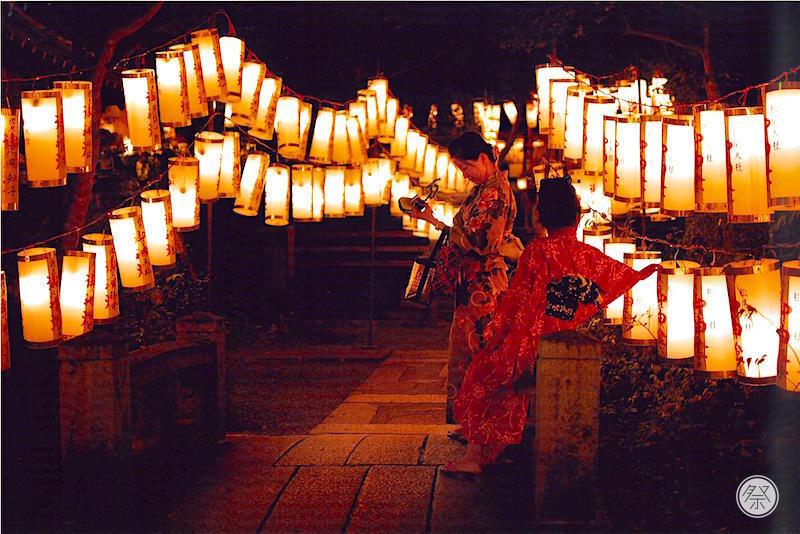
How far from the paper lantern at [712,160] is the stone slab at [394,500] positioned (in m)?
2.76

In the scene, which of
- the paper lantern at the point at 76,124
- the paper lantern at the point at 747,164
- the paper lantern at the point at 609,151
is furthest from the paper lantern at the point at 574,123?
the paper lantern at the point at 76,124

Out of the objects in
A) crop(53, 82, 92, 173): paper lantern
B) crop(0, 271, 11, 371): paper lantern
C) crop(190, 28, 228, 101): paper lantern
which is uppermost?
crop(190, 28, 228, 101): paper lantern

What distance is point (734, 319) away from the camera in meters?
5.71

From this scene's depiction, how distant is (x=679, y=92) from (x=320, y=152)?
5.48 metres

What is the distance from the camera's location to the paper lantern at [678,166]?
19.6 ft

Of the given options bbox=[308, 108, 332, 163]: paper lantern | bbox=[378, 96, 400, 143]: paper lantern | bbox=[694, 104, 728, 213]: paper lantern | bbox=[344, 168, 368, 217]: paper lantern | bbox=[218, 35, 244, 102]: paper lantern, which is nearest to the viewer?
bbox=[694, 104, 728, 213]: paper lantern

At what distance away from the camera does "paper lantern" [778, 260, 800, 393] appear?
17.4 feet

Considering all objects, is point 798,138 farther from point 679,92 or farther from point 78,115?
point 679,92

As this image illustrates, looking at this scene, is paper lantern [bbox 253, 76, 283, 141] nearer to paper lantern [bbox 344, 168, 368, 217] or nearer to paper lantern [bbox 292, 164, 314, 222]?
paper lantern [bbox 292, 164, 314, 222]

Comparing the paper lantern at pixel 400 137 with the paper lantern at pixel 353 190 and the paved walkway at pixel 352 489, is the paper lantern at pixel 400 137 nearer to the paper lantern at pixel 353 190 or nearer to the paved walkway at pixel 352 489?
the paper lantern at pixel 353 190

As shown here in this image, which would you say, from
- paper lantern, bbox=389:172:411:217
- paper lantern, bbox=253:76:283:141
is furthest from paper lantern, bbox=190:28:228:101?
paper lantern, bbox=389:172:411:217

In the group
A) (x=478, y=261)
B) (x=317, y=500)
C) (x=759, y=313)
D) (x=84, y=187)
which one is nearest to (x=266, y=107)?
(x=84, y=187)

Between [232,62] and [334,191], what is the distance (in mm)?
3887

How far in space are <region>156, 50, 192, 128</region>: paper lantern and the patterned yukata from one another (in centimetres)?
277
